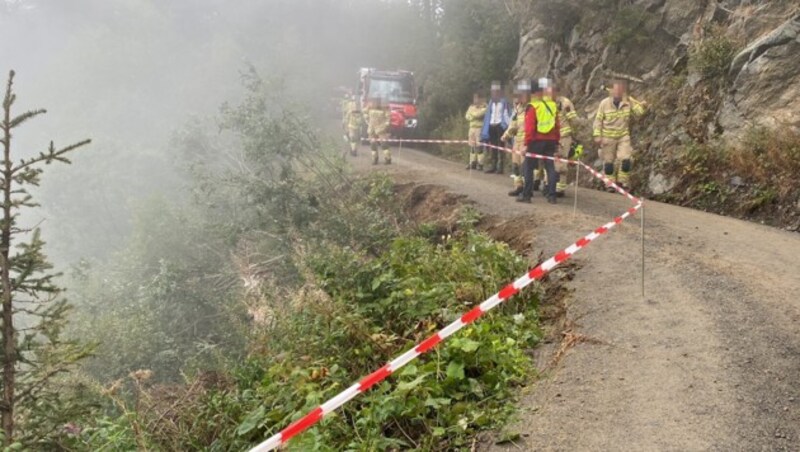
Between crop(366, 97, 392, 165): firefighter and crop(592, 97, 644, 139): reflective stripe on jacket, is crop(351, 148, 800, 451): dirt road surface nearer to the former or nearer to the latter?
crop(592, 97, 644, 139): reflective stripe on jacket

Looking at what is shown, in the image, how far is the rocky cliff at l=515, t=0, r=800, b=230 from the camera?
364 inches

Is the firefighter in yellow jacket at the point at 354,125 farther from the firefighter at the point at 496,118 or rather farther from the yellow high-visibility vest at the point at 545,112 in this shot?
the yellow high-visibility vest at the point at 545,112

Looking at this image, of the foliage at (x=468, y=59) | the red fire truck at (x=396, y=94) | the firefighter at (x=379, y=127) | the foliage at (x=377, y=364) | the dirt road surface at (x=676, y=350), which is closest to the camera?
the dirt road surface at (x=676, y=350)

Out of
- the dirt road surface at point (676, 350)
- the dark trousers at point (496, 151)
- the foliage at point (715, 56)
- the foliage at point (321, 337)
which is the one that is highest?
the foliage at point (715, 56)

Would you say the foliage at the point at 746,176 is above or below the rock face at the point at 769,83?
below

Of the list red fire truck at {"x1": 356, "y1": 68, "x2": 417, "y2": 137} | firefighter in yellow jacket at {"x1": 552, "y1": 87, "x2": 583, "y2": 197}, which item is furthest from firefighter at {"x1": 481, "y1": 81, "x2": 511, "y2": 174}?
red fire truck at {"x1": 356, "y1": 68, "x2": 417, "y2": 137}

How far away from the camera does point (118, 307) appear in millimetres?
12586

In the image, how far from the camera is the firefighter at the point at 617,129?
32.3 feet

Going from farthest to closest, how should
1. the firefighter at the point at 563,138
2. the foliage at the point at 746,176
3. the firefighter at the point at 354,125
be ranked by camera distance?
the firefighter at the point at 354,125 < the firefighter at the point at 563,138 < the foliage at the point at 746,176

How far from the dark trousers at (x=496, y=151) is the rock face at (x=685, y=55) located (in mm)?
2124

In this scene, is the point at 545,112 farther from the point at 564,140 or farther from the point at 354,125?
the point at 354,125

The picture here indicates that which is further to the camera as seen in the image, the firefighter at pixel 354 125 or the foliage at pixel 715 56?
the firefighter at pixel 354 125

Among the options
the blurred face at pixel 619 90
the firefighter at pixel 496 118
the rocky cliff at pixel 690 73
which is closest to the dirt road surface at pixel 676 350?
the rocky cliff at pixel 690 73

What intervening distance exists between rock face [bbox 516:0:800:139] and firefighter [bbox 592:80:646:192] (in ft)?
4.98
